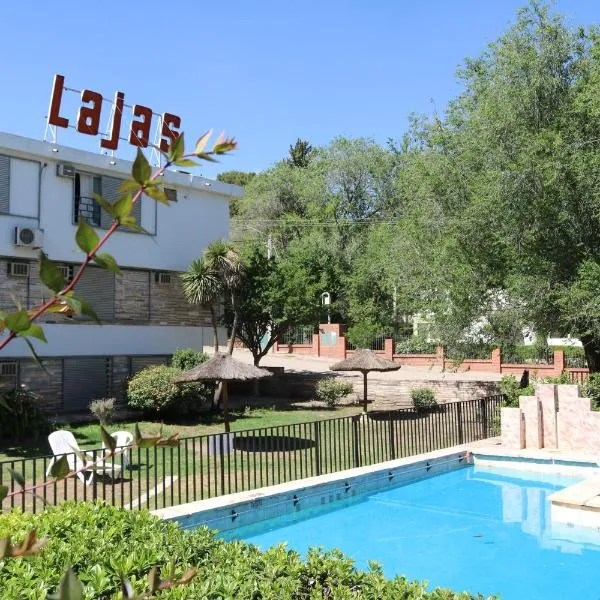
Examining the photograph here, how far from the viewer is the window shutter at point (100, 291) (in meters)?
21.3

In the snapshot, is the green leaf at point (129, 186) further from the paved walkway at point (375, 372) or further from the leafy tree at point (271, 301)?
the paved walkway at point (375, 372)

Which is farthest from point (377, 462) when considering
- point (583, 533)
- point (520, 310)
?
point (520, 310)

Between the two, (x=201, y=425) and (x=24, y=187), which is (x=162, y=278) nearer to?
(x=24, y=187)

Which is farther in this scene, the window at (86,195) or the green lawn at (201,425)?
the window at (86,195)

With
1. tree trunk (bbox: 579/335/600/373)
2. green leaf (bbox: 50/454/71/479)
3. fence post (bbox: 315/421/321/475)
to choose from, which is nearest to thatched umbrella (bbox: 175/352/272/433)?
fence post (bbox: 315/421/321/475)

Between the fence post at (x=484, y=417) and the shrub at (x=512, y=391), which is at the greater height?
the shrub at (x=512, y=391)

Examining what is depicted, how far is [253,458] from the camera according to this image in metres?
13.4

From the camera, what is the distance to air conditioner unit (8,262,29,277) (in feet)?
64.1

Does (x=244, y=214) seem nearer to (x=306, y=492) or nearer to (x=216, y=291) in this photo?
(x=216, y=291)

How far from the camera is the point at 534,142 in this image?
61.1 ft

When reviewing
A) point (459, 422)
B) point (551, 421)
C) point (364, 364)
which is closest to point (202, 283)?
point (364, 364)

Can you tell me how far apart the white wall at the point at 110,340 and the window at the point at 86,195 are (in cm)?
336

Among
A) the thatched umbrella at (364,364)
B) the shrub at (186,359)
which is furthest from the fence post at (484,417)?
the shrub at (186,359)

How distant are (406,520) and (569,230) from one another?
11516 mm
